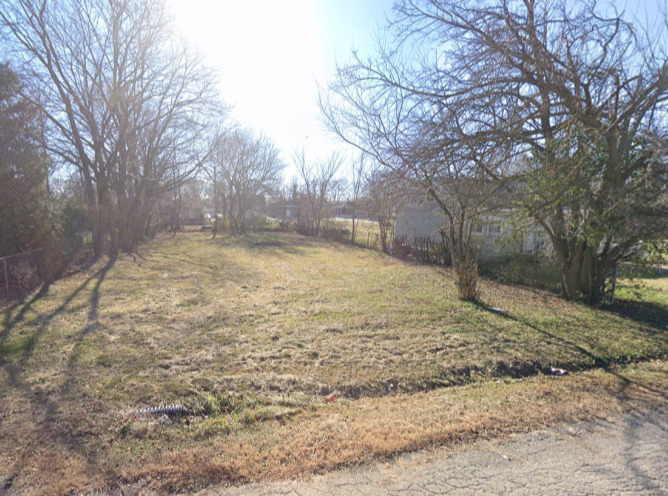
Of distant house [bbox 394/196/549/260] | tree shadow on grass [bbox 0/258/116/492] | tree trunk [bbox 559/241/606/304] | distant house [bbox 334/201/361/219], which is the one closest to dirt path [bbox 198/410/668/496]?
tree shadow on grass [bbox 0/258/116/492]

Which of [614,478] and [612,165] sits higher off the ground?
[612,165]

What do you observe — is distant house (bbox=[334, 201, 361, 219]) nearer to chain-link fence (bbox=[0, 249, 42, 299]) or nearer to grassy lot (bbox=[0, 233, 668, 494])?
grassy lot (bbox=[0, 233, 668, 494])

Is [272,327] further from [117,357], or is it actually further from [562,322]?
[562,322]

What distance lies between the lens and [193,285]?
1075 cm

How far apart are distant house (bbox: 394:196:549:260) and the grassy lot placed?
2168 millimetres

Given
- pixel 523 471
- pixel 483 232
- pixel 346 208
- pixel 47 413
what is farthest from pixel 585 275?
pixel 346 208

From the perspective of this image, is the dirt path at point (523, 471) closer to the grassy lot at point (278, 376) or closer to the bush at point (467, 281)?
the grassy lot at point (278, 376)

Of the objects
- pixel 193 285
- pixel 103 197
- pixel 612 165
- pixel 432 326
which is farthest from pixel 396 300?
pixel 103 197

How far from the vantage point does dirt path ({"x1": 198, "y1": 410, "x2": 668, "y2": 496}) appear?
254 centimetres

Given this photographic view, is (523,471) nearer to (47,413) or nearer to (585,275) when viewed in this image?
(47,413)

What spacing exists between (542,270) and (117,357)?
443 inches

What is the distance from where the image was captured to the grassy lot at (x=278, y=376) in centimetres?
291

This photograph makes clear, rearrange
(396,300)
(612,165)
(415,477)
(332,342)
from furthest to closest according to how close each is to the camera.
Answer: (396,300), (612,165), (332,342), (415,477)

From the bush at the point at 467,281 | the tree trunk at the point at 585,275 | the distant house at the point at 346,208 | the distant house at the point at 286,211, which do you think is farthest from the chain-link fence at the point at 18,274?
the distant house at the point at 286,211
